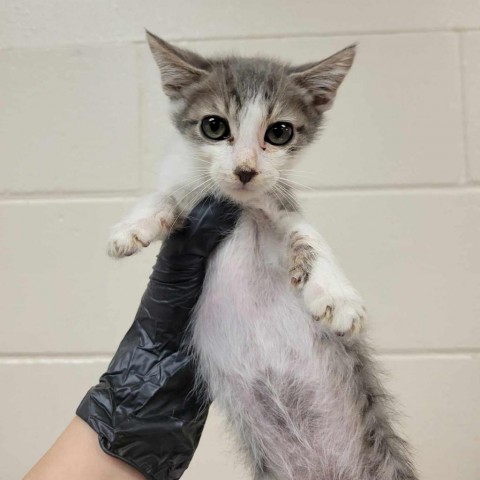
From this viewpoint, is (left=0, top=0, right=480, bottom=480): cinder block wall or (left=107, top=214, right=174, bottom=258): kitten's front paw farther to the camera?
(left=0, top=0, right=480, bottom=480): cinder block wall

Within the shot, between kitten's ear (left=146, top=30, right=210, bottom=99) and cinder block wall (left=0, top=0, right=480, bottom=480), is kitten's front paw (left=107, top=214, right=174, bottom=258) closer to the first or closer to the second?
kitten's ear (left=146, top=30, right=210, bottom=99)

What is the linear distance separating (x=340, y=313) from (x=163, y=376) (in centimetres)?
67

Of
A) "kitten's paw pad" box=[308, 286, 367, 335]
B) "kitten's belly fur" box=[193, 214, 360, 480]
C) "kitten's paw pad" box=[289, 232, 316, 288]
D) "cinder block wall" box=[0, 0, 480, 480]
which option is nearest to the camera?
"kitten's paw pad" box=[308, 286, 367, 335]

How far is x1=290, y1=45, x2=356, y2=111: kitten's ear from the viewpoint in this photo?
1455 mm

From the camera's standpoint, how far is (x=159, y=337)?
1.58 metres

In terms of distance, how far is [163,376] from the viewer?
1.54 meters

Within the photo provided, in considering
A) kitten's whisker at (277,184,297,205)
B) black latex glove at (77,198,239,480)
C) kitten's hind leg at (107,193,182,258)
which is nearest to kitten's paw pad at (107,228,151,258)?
kitten's hind leg at (107,193,182,258)

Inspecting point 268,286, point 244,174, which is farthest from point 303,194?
point 244,174

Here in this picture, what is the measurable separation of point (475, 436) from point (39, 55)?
269 cm

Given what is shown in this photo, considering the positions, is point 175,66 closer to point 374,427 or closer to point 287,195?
point 287,195

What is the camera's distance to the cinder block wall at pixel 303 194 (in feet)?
7.23

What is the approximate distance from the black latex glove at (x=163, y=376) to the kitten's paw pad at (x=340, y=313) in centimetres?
46

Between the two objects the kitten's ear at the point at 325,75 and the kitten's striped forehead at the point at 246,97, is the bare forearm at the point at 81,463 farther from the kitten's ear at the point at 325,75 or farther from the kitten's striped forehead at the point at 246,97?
the kitten's ear at the point at 325,75

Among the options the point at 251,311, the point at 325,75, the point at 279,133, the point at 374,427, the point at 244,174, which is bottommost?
the point at 374,427
